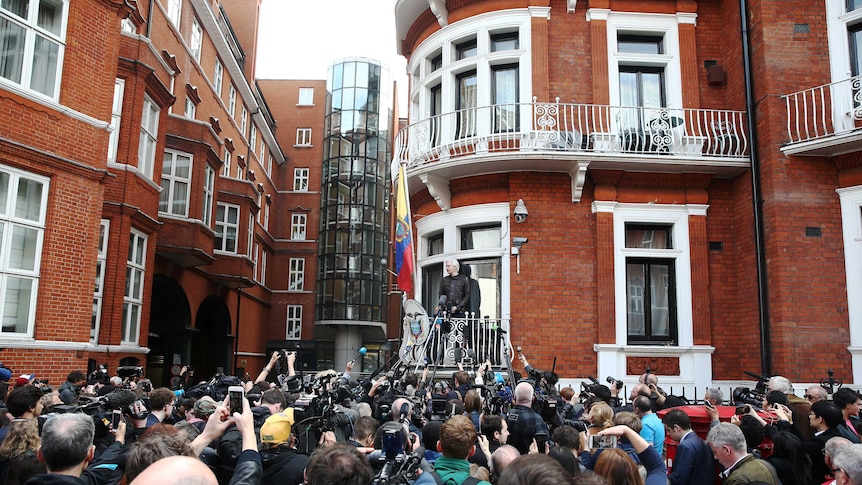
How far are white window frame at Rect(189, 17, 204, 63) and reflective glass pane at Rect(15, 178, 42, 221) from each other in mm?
12902

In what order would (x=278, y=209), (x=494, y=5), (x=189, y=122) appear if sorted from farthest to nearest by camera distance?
(x=278, y=209)
(x=189, y=122)
(x=494, y=5)

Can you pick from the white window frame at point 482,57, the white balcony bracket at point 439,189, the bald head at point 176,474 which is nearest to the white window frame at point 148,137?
the white window frame at point 482,57

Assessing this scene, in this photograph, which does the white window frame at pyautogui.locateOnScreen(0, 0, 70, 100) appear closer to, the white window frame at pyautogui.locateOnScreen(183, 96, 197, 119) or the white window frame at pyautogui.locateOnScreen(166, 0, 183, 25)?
the white window frame at pyautogui.locateOnScreen(166, 0, 183, 25)

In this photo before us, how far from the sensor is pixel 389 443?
3814mm

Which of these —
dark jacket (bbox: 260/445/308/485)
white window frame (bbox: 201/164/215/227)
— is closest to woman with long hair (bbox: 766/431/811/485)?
dark jacket (bbox: 260/445/308/485)

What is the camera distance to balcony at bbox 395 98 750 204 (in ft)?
45.6

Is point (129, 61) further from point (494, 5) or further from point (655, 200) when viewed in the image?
point (655, 200)

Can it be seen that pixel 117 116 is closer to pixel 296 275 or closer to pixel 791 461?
pixel 791 461

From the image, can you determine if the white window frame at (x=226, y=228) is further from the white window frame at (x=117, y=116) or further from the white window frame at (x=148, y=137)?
the white window frame at (x=117, y=116)

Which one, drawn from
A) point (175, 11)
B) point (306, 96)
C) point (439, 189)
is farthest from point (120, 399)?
point (306, 96)

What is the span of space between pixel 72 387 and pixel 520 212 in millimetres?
9022

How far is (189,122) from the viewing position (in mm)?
21078

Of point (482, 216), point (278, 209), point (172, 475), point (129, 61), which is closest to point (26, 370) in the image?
point (129, 61)

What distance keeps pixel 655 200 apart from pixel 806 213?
2.92 meters
